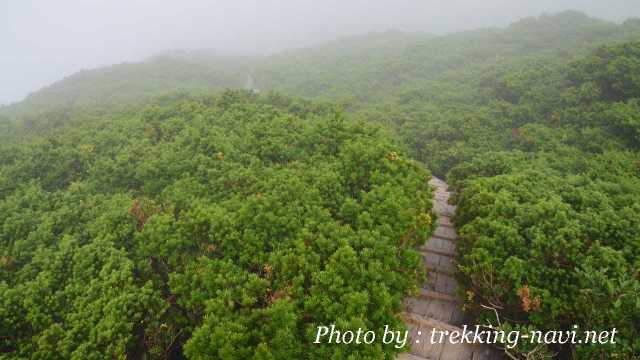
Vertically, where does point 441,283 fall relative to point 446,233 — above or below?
below

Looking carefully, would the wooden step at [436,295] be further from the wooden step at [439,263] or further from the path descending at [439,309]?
the wooden step at [439,263]

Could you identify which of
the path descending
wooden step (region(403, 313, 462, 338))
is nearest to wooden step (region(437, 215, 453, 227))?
the path descending

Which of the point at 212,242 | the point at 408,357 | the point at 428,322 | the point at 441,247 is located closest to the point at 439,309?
the point at 428,322

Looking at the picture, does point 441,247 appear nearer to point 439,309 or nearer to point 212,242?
point 439,309

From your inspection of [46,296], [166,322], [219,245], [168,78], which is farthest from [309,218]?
[168,78]

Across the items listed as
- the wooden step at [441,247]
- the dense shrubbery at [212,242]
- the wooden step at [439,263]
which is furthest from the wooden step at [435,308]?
the wooden step at [441,247]

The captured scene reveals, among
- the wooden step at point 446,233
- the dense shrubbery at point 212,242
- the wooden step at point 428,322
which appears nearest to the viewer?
the dense shrubbery at point 212,242

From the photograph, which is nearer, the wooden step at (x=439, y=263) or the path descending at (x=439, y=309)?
the path descending at (x=439, y=309)
